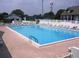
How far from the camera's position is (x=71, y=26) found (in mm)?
24047

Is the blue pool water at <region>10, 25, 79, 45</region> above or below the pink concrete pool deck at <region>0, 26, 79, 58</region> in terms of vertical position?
below

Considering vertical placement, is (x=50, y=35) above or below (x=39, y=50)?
below

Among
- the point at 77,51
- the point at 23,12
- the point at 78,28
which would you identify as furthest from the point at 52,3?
the point at 77,51

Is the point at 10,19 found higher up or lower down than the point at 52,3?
lower down

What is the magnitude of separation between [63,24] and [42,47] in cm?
1610

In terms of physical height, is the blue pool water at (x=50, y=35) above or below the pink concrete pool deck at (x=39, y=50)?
below

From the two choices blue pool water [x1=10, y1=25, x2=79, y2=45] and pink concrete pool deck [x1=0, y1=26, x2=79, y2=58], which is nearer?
pink concrete pool deck [x1=0, y1=26, x2=79, y2=58]

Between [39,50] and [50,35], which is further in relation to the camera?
[50,35]

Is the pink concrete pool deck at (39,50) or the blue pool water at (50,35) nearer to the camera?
the pink concrete pool deck at (39,50)

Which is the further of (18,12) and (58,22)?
(18,12)

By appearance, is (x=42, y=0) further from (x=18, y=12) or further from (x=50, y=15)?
(x=18, y=12)

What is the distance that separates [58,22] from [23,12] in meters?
39.1

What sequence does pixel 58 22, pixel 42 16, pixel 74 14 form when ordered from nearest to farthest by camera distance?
pixel 58 22 → pixel 74 14 → pixel 42 16

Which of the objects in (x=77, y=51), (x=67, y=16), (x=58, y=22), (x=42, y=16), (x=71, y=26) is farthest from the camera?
(x=42, y=16)
